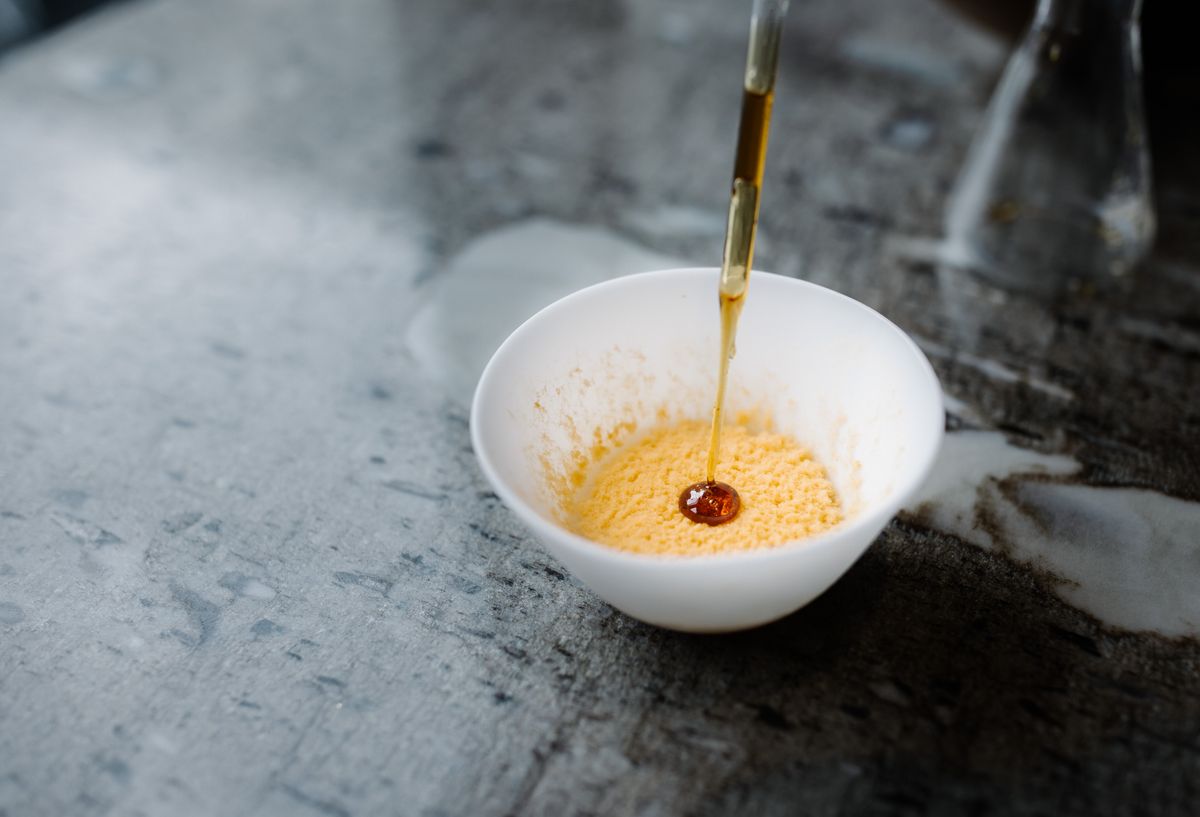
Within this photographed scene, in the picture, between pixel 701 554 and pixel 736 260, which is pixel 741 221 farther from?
pixel 701 554

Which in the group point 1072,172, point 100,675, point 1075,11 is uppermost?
point 1075,11

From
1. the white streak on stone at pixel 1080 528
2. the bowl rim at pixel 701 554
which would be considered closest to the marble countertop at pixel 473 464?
the white streak on stone at pixel 1080 528

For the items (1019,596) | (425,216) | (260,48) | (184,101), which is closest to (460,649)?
(1019,596)

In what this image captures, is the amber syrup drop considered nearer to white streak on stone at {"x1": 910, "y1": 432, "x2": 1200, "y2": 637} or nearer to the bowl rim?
the bowl rim

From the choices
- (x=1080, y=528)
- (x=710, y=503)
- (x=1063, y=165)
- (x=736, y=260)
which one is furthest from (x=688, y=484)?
(x=1063, y=165)

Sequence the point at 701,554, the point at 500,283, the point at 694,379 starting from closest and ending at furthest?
the point at 701,554, the point at 694,379, the point at 500,283

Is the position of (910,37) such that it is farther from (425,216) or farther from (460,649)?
(460,649)
